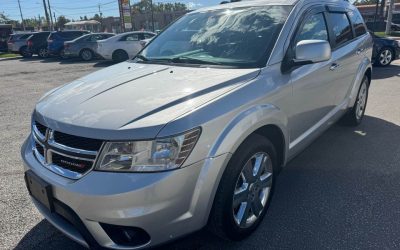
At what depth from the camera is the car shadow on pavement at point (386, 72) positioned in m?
9.86

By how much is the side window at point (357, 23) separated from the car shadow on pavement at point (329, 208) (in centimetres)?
161

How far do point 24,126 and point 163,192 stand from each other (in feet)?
16.3

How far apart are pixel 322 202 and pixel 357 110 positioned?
2.42 m

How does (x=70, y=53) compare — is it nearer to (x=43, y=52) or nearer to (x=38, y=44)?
(x=43, y=52)

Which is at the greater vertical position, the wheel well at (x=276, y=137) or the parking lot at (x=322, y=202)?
the wheel well at (x=276, y=137)

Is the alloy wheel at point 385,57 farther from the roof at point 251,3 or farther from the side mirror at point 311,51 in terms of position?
the side mirror at point 311,51

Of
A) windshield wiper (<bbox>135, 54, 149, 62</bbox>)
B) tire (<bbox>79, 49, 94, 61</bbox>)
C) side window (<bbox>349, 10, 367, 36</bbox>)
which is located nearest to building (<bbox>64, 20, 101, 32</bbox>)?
tire (<bbox>79, 49, 94, 61</bbox>)

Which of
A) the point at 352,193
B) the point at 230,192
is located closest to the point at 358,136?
the point at 352,193

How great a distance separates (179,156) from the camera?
6.85 feet

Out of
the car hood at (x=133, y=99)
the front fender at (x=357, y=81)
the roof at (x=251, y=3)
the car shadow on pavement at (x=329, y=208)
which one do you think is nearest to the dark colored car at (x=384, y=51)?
the front fender at (x=357, y=81)

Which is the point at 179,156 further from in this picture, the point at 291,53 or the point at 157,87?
the point at 291,53

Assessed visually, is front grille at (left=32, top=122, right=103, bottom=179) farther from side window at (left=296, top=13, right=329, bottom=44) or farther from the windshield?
side window at (left=296, top=13, right=329, bottom=44)

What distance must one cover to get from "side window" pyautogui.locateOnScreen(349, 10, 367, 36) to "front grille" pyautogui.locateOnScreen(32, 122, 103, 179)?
13.5ft

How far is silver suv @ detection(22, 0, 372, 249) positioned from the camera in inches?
81.3
